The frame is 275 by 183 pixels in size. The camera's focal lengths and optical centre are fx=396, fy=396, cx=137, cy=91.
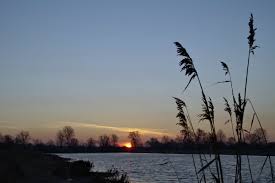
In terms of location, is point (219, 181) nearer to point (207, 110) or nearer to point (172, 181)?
point (207, 110)

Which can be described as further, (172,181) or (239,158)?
(172,181)

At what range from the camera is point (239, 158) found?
228 inches

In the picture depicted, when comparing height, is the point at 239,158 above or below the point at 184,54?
below

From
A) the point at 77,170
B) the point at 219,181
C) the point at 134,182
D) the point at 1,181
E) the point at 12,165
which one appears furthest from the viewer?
the point at 77,170

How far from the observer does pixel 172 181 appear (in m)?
33.7

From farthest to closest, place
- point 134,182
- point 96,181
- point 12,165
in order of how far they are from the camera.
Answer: point 134,182 < point 96,181 < point 12,165

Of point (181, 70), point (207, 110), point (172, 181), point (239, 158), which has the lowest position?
point (172, 181)

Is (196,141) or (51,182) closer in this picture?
(196,141)

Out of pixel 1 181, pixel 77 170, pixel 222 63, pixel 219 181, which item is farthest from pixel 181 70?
pixel 77 170

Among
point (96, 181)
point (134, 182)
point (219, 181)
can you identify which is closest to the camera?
point (219, 181)

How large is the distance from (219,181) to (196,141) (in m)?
1.58

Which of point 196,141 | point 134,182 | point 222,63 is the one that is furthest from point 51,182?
point 222,63

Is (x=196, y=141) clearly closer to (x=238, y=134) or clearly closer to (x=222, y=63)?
(x=238, y=134)

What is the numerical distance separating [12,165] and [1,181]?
6679 mm
